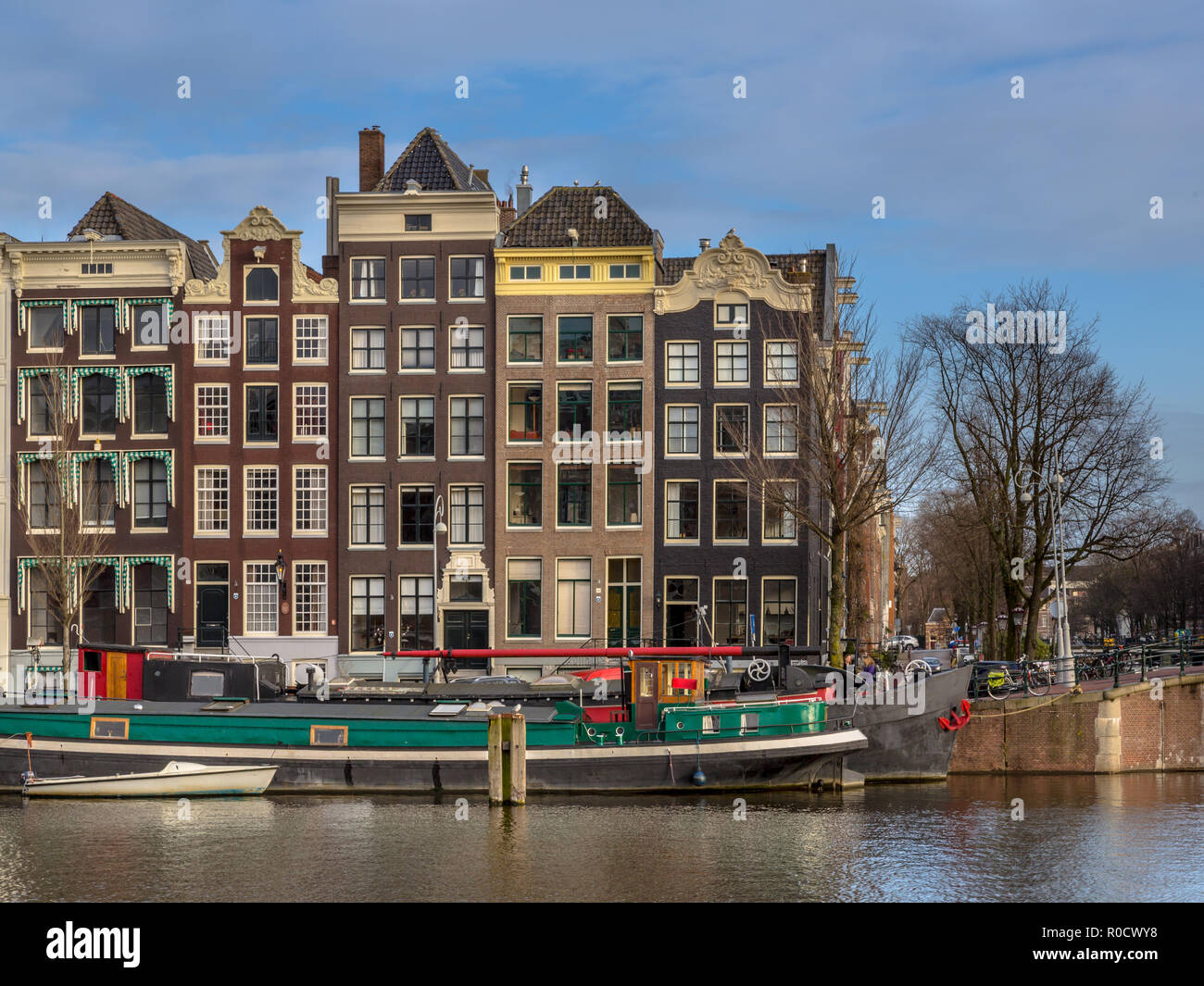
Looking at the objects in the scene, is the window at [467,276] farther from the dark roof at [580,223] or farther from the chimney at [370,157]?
the chimney at [370,157]

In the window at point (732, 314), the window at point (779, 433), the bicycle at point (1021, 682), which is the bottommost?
the bicycle at point (1021, 682)

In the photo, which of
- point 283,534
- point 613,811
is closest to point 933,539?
point 283,534

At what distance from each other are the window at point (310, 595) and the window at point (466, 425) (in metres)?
7.44

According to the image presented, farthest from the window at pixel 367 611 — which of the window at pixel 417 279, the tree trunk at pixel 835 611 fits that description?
the tree trunk at pixel 835 611

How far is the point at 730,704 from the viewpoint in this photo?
4072cm

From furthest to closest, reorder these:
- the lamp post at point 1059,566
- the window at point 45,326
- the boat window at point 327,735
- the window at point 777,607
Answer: the window at point 45,326 → the window at point 777,607 → the lamp post at point 1059,566 → the boat window at point 327,735

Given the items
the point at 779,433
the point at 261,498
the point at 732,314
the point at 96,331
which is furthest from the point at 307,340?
the point at 779,433

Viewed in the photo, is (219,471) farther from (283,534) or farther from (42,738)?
(42,738)

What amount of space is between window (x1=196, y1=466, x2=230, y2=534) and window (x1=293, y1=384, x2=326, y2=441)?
3.60m

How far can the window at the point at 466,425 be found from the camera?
61344 mm

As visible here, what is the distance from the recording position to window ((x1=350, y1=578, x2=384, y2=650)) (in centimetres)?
6091

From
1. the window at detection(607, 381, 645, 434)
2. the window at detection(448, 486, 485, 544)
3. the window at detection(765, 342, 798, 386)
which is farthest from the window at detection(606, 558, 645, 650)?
the window at detection(765, 342, 798, 386)

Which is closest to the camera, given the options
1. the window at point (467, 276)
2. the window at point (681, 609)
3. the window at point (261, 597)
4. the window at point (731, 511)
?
the window at point (731, 511)

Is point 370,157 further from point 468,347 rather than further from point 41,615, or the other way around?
point 41,615
